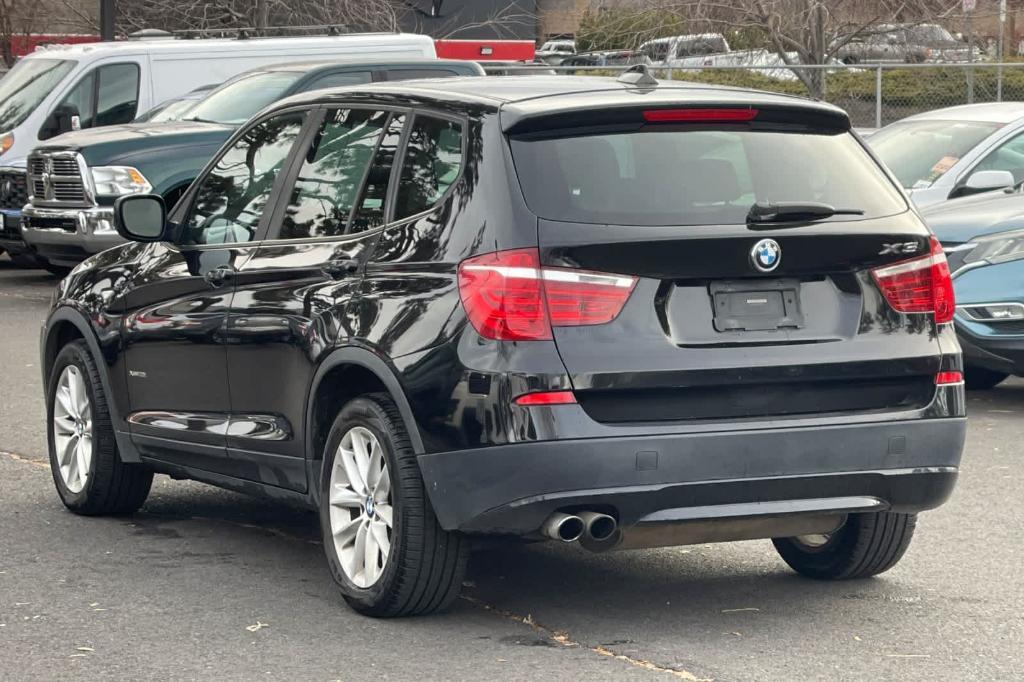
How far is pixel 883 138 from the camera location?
14.6 meters

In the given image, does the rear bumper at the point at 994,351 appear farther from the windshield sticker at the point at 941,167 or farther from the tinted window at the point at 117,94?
the tinted window at the point at 117,94

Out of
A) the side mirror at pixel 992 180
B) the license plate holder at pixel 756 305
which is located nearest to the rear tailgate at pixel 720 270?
the license plate holder at pixel 756 305

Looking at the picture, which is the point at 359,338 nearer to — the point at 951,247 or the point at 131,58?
the point at 951,247

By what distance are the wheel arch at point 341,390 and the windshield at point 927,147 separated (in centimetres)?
821

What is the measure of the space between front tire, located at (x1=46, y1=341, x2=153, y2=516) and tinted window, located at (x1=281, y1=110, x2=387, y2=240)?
5.00 feet

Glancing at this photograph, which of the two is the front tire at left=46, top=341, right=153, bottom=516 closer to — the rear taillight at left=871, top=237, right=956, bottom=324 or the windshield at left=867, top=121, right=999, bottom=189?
the rear taillight at left=871, top=237, right=956, bottom=324

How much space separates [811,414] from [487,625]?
1197mm

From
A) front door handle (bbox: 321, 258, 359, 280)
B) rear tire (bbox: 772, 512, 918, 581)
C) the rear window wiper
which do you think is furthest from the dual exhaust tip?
rear tire (bbox: 772, 512, 918, 581)

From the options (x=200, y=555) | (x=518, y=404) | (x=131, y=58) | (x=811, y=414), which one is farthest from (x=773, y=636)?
(x=131, y=58)

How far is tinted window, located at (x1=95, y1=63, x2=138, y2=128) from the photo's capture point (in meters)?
18.8

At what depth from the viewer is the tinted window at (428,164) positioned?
5617mm

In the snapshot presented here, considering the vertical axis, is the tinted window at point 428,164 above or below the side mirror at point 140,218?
above

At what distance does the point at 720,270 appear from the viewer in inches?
210

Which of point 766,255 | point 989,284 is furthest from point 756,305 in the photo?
point 989,284
